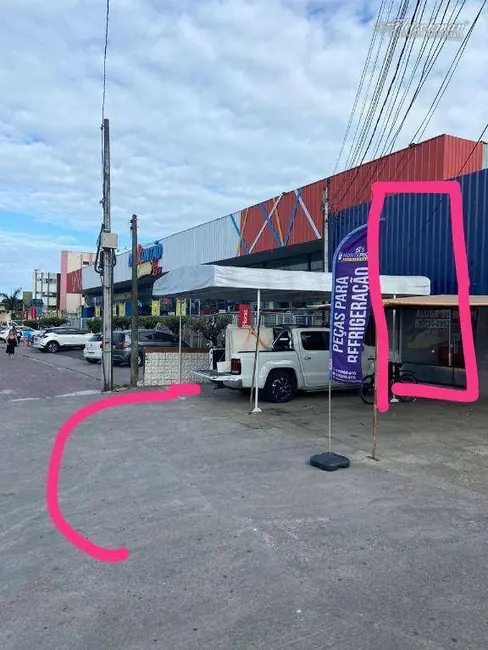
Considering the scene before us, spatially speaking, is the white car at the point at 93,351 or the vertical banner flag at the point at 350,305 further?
the white car at the point at 93,351

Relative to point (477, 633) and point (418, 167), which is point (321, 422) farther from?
point (418, 167)

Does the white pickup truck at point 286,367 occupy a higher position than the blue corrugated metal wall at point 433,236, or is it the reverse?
the blue corrugated metal wall at point 433,236

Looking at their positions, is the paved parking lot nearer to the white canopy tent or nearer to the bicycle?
the white canopy tent

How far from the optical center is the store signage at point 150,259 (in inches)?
1420

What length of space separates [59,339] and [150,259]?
919 centimetres

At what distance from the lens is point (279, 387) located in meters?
11.7

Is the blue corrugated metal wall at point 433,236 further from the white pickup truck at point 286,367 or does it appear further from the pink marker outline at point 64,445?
the pink marker outline at point 64,445

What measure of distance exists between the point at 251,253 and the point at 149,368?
36.7 feet

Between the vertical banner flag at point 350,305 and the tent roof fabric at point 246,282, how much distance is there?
297 cm

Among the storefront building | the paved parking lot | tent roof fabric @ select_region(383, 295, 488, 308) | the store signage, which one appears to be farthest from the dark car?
the store signage

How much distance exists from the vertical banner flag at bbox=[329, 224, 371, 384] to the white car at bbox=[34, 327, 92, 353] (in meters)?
25.3

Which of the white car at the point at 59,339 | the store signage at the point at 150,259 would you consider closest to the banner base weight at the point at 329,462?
the white car at the point at 59,339

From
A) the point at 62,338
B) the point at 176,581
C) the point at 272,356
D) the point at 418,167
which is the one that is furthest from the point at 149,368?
the point at 62,338

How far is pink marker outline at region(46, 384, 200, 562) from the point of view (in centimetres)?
430
